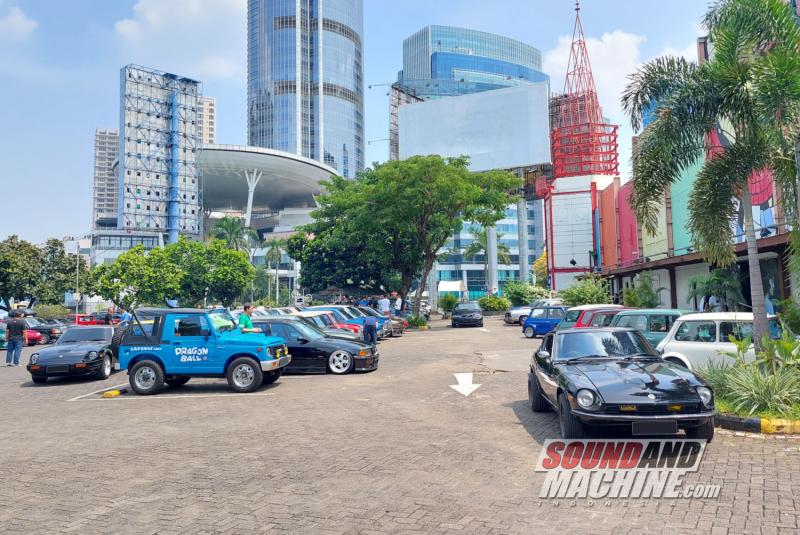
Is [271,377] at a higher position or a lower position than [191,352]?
lower

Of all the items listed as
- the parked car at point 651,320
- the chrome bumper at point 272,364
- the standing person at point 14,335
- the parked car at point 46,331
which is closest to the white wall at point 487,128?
the parked car at point 46,331

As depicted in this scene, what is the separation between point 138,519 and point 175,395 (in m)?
7.59

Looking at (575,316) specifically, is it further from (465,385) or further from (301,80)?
(301,80)

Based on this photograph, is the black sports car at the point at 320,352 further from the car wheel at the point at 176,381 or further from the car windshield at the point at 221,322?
the car wheel at the point at 176,381

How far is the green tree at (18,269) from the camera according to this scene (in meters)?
44.3

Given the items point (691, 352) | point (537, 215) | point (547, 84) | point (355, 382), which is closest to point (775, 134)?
point (691, 352)

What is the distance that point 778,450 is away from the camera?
704 centimetres

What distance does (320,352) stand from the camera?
1468 cm

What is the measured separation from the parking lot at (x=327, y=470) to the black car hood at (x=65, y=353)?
9.59 ft

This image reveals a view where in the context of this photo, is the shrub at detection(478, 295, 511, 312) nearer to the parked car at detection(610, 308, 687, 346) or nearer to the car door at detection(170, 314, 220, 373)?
the parked car at detection(610, 308, 687, 346)

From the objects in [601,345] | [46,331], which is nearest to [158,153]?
[46,331]

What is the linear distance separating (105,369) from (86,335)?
5.17 feet

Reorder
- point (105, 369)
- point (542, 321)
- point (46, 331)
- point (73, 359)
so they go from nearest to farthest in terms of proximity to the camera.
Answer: point (73, 359) < point (105, 369) < point (542, 321) < point (46, 331)

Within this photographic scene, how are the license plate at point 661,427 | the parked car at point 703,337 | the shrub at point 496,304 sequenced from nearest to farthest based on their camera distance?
the license plate at point 661,427, the parked car at point 703,337, the shrub at point 496,304
